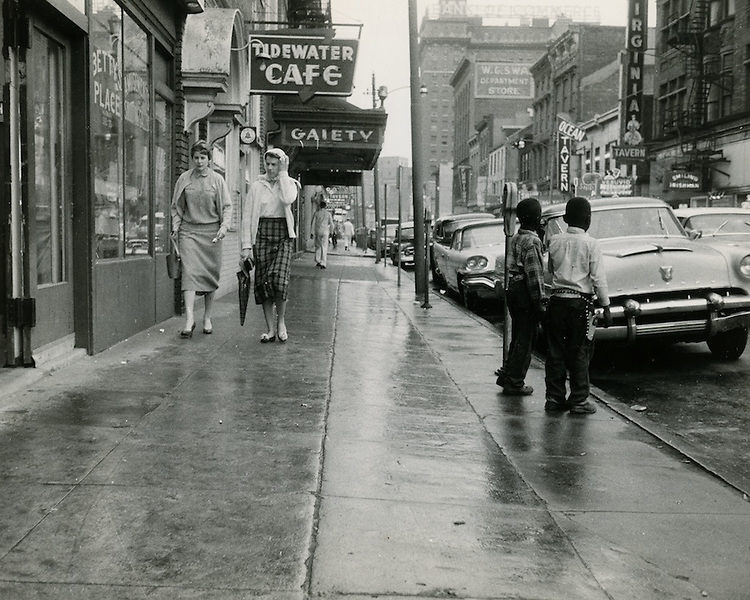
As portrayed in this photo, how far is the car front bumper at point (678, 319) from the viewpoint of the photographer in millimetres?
8531

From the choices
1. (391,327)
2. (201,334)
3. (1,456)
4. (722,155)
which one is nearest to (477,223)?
(391,327)

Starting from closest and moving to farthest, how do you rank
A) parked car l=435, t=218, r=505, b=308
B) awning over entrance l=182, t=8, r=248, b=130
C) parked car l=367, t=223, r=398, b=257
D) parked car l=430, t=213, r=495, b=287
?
awning over entrance l=182, t=8, r=248, b=130
parked car l=435, t=218, r=505, b=308
parked car l=430, t=213, r=495, b=287
parked car l=367, t=223, r=398, b=257

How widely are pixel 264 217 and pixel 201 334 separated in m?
1.55

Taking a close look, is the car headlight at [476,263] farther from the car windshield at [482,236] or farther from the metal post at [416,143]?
the car windshield at [482,236]

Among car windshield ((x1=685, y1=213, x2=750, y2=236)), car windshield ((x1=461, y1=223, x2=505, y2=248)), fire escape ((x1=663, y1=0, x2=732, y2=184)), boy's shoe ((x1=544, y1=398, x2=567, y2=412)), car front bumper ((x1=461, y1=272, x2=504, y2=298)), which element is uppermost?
fire escape ((x1=663, y1=0, x2=732, y2=184))

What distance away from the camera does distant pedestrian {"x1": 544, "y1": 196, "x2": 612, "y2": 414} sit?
6.50m

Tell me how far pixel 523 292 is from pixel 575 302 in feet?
1.76

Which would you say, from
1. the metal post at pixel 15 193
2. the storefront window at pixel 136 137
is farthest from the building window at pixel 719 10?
the metal post at pixel 15 193

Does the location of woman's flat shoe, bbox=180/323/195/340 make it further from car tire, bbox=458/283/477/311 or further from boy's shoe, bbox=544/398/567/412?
car tire, bbox=458/283/477/311

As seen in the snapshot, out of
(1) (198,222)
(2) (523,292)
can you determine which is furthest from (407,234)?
(2) (523,292)

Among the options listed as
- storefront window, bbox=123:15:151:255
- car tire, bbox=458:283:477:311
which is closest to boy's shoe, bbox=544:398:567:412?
storefront window, bbox=123:15:151:255

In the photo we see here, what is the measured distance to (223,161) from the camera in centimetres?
1569

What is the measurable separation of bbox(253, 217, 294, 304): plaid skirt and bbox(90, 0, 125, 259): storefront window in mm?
1372

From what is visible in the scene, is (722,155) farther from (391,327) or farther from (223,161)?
(391,327)
